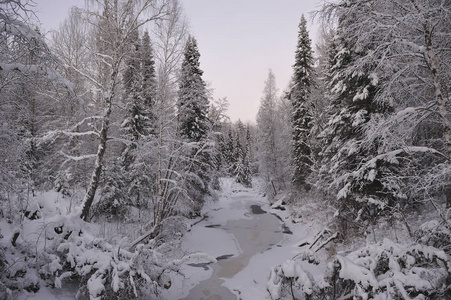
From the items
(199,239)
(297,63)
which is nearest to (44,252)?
(199,239)

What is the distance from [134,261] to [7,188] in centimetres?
383

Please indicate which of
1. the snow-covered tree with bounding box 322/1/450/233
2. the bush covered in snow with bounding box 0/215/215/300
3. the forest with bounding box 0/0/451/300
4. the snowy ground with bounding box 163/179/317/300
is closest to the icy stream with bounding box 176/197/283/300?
the snowy ground with bounding box 163/179/317/300

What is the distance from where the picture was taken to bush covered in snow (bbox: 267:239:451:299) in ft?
14.6

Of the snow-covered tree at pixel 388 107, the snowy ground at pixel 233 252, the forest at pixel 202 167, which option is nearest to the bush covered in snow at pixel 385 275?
the forest at pixel 202 167

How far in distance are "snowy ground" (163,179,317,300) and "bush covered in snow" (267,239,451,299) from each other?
1981 mm

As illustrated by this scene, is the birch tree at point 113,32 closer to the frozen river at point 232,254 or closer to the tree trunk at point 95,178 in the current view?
the tree trunk at point 95,178

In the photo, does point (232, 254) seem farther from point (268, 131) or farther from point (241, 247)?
point (268, 131)

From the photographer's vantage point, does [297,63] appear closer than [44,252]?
No

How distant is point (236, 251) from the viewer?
1329 centimetres

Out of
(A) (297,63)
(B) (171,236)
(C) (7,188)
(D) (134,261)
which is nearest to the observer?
(D) (134,261)

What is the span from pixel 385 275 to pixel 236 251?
29.7 feet

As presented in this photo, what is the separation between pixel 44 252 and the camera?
5.28 m

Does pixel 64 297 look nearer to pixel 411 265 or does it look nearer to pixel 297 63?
pixel 411 265

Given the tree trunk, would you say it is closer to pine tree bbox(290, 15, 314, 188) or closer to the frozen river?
the frozen river
